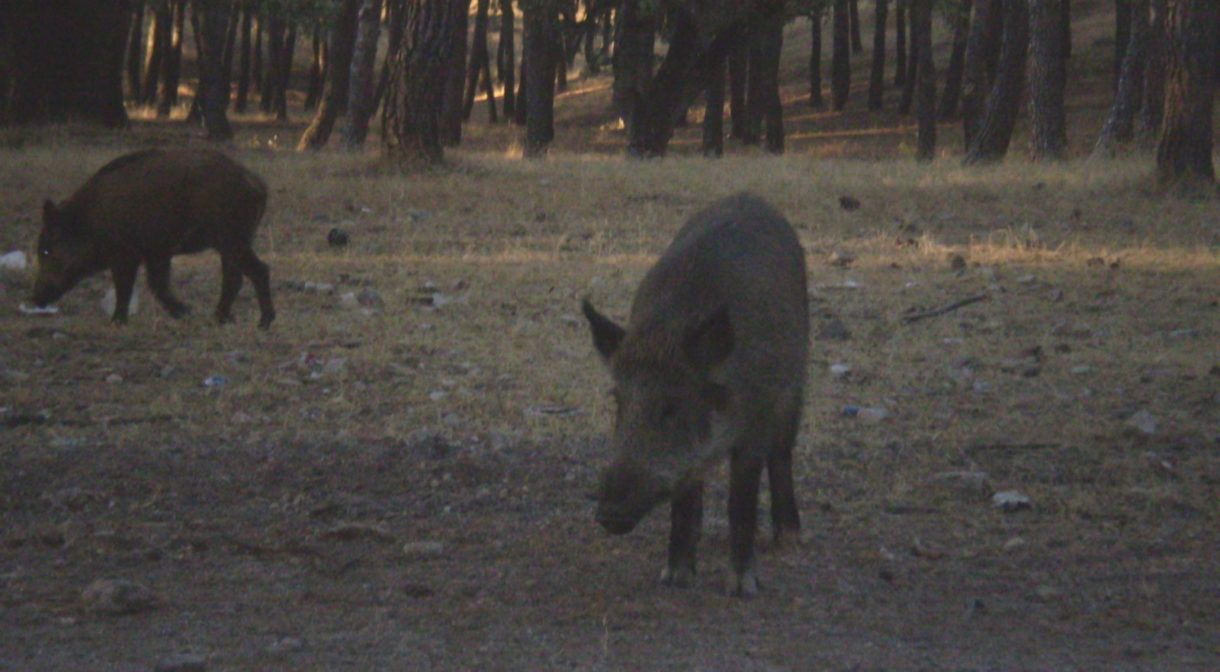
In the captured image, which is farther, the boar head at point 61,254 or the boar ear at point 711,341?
the boar head at point 61,254

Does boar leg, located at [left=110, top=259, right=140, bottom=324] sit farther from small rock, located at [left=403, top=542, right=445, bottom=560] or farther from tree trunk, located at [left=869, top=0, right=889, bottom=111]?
tree trunk, located at [left=869, top=0, right=889, bottom=111]

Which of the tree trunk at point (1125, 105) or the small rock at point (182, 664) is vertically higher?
the tree trunk at point (1125, 105)

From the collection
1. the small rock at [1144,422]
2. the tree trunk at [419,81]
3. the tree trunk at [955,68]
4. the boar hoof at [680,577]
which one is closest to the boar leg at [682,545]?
the boar hoof at [680,577]

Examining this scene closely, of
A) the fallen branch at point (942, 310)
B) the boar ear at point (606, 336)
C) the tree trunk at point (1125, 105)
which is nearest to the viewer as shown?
the boar ear at point (606, 336)

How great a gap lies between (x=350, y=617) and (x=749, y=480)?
1499mm

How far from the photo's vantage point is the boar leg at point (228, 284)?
10109mm

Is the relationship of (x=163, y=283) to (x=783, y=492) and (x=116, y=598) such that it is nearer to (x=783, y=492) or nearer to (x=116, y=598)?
(x=116, y=598)

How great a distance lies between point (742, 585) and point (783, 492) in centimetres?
75

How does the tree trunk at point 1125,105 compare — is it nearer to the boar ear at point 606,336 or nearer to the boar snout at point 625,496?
the boar ear at point 606,336

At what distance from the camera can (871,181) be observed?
668 inches

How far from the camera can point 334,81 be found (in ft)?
85.4

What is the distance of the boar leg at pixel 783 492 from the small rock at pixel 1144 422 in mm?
2505

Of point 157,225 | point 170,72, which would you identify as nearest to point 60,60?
point 157,225

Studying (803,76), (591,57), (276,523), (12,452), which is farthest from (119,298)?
(803,76)
